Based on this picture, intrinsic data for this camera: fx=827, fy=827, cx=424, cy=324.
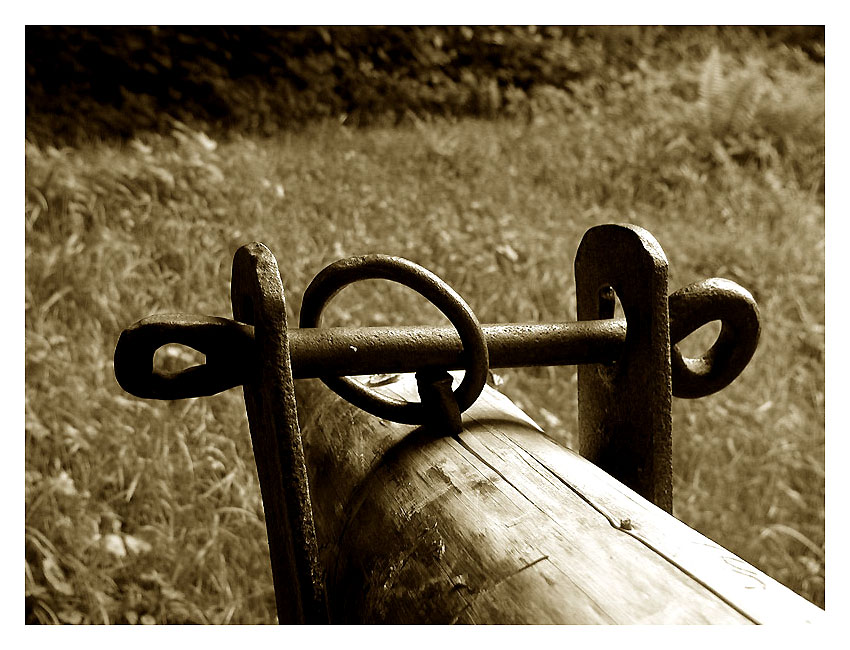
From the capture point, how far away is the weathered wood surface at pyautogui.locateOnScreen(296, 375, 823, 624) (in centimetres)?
Answer: 73

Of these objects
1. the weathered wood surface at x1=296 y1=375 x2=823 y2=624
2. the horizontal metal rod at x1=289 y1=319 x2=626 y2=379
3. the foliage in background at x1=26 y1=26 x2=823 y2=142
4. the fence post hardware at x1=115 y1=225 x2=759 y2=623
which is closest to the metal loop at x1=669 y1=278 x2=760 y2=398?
the fence post hardware at x1=115 y1=225 x2=759 y2=623

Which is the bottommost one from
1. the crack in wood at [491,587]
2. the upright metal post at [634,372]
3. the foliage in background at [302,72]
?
the crack in wood at [491,587]

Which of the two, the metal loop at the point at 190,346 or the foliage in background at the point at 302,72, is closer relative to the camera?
the metal loop at the point at 190,346

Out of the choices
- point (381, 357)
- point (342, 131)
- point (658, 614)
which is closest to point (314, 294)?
point (381, 357)

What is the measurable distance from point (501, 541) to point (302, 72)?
12.5ft

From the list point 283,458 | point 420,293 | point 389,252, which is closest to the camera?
point 283,458

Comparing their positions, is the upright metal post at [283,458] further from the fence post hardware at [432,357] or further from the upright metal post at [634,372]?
the upright metal post at [634,372]

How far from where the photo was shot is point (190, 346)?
39.4 inches

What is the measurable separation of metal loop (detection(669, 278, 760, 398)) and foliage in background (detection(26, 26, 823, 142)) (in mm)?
3163

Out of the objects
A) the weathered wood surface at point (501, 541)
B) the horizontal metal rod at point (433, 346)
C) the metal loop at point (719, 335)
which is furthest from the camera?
the metal loop at point (719, 335)

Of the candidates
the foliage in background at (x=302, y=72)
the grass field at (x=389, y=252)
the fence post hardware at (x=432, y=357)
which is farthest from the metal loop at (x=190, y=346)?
the foliage in background at (x=302, y=72)

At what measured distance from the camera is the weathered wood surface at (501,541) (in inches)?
28.9

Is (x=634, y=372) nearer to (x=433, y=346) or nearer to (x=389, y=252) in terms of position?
(x=433, y=346)

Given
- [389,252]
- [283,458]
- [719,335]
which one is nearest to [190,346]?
[283,458]
